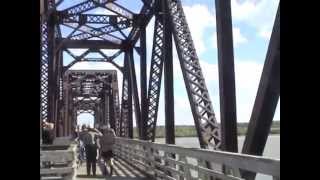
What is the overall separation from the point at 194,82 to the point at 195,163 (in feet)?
4.89

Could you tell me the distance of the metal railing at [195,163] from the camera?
190 inches

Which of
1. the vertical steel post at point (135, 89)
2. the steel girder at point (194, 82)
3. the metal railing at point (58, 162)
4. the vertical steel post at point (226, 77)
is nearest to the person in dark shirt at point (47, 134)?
the metal railing at point (58, 162)

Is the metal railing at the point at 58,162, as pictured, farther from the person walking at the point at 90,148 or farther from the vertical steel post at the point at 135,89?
the vertical steel post at the point at 135,89

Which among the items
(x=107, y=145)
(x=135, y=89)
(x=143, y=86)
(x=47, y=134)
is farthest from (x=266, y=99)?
(x=135, y=89)

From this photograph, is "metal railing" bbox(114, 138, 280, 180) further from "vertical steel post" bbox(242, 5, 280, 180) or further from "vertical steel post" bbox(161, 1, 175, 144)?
"vertical steel post" bbox(161, 1, 175, 144)

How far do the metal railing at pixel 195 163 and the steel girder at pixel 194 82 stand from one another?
0.48 m

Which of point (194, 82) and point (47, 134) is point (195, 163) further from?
point (47, 134)

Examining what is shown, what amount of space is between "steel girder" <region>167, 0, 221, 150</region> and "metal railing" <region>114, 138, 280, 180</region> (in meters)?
0.48

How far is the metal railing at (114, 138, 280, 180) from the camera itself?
4829 mm

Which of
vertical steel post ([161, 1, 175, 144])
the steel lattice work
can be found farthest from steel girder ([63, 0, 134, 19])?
vertical steel post ([161, 1, 175, 144])

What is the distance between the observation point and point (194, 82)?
975 centimetres
